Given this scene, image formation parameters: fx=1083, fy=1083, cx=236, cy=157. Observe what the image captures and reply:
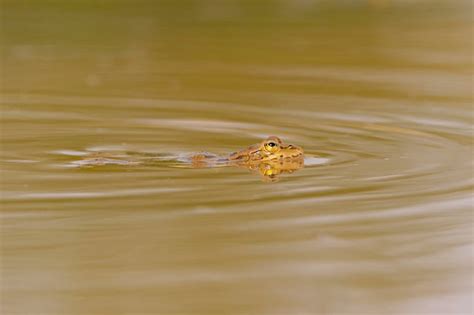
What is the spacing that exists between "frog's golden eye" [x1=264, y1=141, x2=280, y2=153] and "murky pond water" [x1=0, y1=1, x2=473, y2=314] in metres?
0.40

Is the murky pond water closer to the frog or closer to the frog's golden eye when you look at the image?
the frog

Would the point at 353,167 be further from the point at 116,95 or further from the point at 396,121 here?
the point at 116,95

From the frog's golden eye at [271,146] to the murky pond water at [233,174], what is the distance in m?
→ 0.40

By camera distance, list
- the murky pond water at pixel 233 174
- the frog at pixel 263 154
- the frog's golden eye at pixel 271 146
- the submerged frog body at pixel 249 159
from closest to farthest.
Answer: the murky pond water at pixel 233 174 < the submerged frog body at pixel 249 159 < the frog at pixel 263 154 < the frog's golden eye at pixel 271 146

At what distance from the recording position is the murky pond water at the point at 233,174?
518 cm

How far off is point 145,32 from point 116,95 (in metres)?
4.91

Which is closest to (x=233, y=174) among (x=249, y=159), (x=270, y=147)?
(x=249, y=159)

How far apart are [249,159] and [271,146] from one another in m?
0.21

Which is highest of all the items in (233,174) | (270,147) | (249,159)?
(270,147)

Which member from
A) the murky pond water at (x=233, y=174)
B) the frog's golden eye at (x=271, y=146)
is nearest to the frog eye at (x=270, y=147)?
the frog's golden eye at (x=271, y=146)

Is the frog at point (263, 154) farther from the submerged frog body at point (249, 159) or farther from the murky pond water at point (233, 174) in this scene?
the murky pond water at point (233, 174)

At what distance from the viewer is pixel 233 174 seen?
25.6 ft

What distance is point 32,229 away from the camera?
6.16 meters

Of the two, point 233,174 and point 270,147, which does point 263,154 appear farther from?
point 233,174
